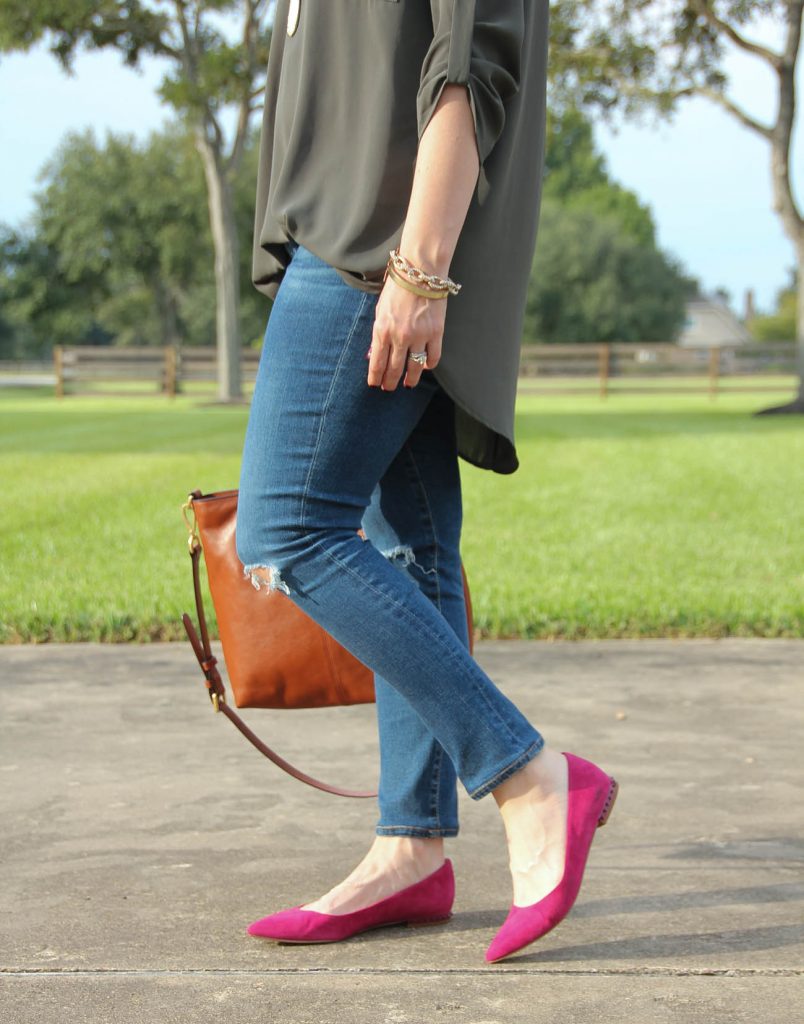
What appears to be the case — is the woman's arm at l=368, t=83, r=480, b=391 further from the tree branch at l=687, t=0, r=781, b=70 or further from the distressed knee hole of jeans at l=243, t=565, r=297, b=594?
the tree branch at l=687, t=0, r=781, b=70

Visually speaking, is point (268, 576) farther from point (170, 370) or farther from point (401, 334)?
point (170, 370)

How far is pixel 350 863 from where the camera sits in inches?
97.3

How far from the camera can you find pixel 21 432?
17.1 meters

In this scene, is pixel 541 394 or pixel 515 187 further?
pixel 541 394

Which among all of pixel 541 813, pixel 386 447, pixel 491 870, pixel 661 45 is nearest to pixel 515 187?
pixel 386 447

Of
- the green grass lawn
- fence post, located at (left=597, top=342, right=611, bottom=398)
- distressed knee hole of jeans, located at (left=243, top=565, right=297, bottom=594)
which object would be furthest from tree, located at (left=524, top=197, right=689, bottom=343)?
distressed knee hole of jeans, located at (left=243, top=565, right=297, bottom=594)

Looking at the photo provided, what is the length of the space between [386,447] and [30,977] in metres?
0.94

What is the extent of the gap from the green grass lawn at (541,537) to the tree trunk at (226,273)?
12931mm

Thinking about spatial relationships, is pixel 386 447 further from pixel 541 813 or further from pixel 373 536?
pixel 541 813

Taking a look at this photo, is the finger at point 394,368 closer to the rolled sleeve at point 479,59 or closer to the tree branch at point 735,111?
the rolled sleeve at point 479,59

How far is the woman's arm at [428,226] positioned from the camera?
1.86 metres

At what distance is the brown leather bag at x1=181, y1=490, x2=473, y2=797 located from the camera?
2.26 meters

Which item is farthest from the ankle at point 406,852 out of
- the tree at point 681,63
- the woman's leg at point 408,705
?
the tree at point 681,63

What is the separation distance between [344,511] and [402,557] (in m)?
0.22
